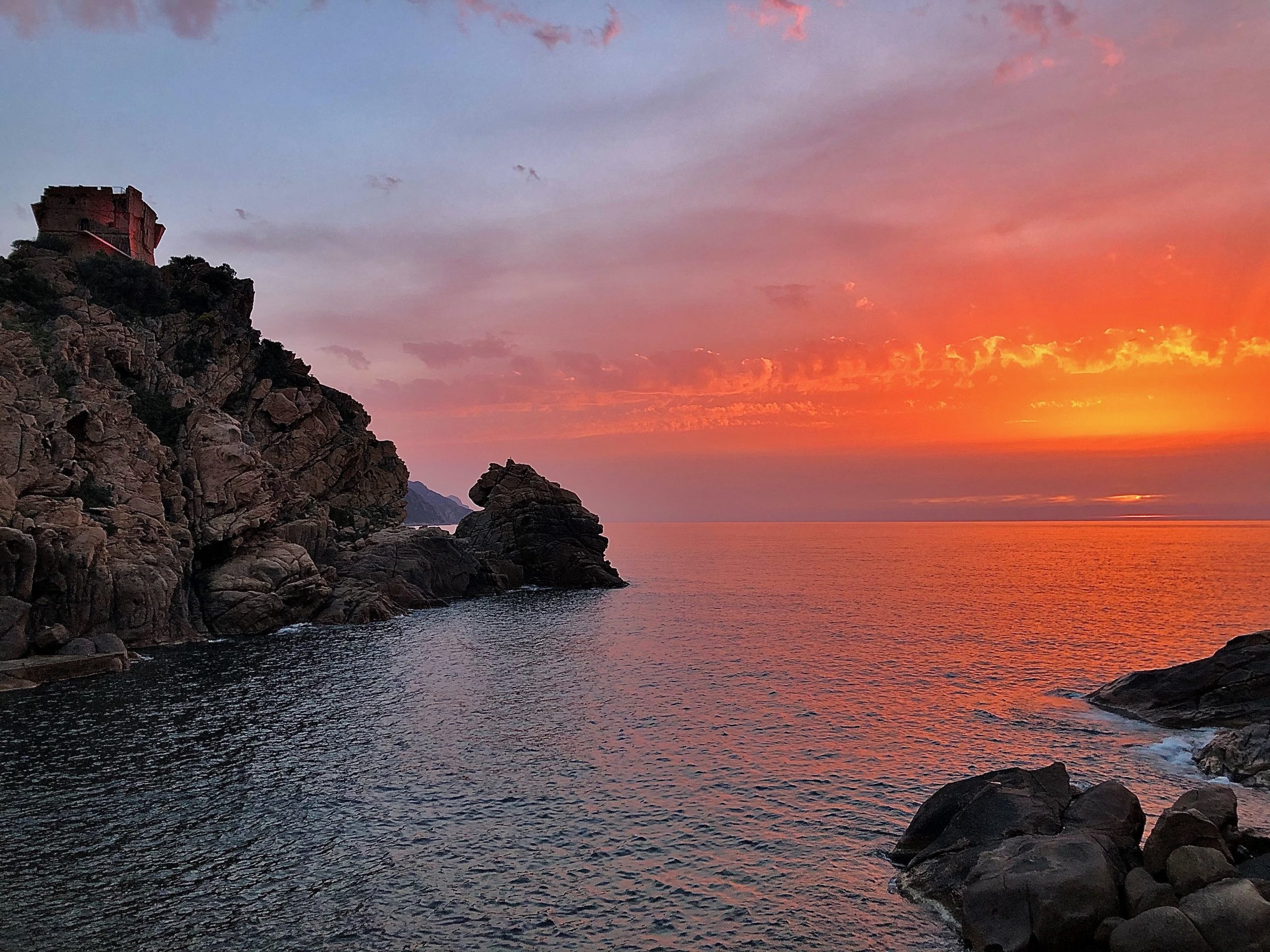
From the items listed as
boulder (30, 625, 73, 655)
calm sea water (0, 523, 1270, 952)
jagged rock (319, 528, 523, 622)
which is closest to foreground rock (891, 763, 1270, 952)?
calm sea water (0, 523, 1270, 952)

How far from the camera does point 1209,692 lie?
142 ft

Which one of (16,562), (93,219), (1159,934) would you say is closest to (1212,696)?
(1159,934)

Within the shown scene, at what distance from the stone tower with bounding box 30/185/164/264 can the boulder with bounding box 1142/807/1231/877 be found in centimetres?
12526

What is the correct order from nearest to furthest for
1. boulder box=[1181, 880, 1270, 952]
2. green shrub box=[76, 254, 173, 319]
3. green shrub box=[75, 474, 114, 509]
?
boulder box=[1181, 880, 1270, 952] → green shrub box=[75, 474, 114, 509] → green shrub box=[76, 254, 173, 319]

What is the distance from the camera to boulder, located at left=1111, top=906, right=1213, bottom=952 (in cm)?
1725

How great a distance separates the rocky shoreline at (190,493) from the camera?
58375mm

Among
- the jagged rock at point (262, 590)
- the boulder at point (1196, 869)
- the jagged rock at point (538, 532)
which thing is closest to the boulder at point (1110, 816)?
the boulder at point (1196, 869)

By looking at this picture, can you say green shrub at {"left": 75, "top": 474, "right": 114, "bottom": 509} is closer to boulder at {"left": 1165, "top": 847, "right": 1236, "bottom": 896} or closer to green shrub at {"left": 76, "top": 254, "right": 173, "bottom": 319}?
green shrub at {"left": 76, "top": 254, "right": 173, "bottom": 319}

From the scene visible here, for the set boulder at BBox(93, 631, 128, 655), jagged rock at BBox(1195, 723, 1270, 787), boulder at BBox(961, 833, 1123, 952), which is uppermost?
boulder at BBox(93, 631, 128, 655)

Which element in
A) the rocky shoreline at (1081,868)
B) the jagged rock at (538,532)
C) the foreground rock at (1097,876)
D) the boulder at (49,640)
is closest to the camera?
the foreground rock at (1097,876)

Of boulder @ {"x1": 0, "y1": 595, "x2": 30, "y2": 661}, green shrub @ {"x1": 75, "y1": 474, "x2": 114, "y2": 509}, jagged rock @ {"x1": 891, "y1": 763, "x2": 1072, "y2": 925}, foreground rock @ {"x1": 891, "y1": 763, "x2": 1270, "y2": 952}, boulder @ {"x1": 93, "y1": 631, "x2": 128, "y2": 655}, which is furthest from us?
green shrub @ {"x1": 75, "y1": 474, "x2": 114, "y2": 509}

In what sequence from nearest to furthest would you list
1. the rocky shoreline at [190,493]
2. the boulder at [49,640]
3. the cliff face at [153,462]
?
the boulder at [49,640] < the cliff face at [153,462] < the rocky shoreline at [190,493]

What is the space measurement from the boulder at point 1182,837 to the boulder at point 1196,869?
0.59 m

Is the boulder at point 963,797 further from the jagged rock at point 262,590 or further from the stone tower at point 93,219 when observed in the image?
the stone tower at point 93,219
